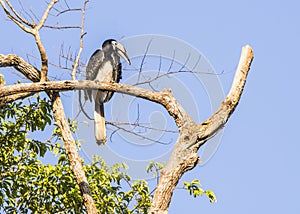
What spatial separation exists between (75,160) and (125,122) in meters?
0.62

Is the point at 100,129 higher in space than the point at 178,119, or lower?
higher

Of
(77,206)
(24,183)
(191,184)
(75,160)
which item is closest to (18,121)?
(24,183)

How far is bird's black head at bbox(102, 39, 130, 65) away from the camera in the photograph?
316 inches

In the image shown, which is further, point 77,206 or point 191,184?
point 77,206

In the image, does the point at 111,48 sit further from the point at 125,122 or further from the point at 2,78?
the point at 125,122

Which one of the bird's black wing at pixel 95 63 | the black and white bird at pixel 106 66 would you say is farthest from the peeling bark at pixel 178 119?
the bird's black wing at pixel 95 63

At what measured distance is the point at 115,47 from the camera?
27.5 feet

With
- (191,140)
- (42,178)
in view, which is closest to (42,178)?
(42,178)

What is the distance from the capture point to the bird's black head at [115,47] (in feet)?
26.3

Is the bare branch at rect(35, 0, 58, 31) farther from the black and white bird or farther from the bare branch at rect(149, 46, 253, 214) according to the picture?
the bare branch at rect(149, 46, 253, 214)

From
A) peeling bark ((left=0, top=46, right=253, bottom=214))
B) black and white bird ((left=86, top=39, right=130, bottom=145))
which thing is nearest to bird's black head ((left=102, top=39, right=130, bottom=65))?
black and white bird ((left=86, top=39, right=130, bottom=145))

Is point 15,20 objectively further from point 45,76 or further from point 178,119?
point 178,119

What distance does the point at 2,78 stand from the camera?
279 inches

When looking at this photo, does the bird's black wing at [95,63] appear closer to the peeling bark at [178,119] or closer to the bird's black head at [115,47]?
the bird's black head at [115,47]
